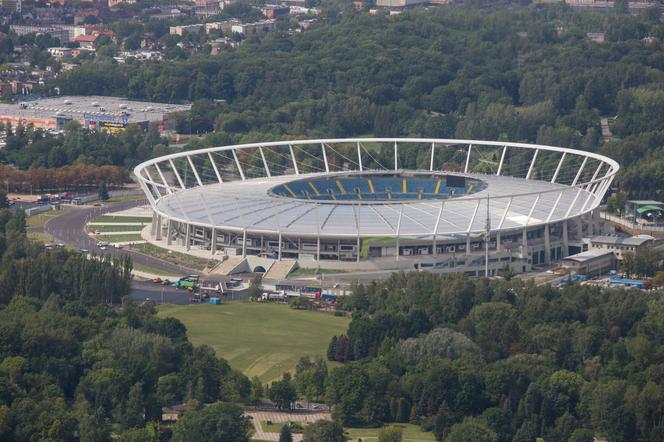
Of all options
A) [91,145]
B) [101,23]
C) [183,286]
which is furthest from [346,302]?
[101,23]


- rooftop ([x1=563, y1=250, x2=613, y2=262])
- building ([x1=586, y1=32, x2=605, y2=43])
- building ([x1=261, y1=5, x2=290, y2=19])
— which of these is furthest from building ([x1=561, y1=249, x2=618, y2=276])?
building ([x1=261, y1=5, x2=290, y2=19])

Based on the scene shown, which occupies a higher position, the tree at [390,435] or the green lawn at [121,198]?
the tree at [390,435]

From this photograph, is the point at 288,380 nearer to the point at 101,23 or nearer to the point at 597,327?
the point at 597,327

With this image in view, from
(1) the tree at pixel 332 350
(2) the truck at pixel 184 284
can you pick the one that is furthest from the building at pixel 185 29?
(1) the tree at pixel 332 350

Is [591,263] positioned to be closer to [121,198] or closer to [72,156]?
[121,198]

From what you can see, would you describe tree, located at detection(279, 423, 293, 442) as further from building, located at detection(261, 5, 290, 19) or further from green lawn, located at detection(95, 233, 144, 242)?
building, located at detection(261, 5, 290, 19)

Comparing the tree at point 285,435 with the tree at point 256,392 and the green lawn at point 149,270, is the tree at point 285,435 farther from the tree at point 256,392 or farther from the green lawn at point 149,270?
the green lawn at point 149,270

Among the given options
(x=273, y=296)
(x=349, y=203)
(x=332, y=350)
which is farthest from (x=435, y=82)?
(x=332, y=350)
